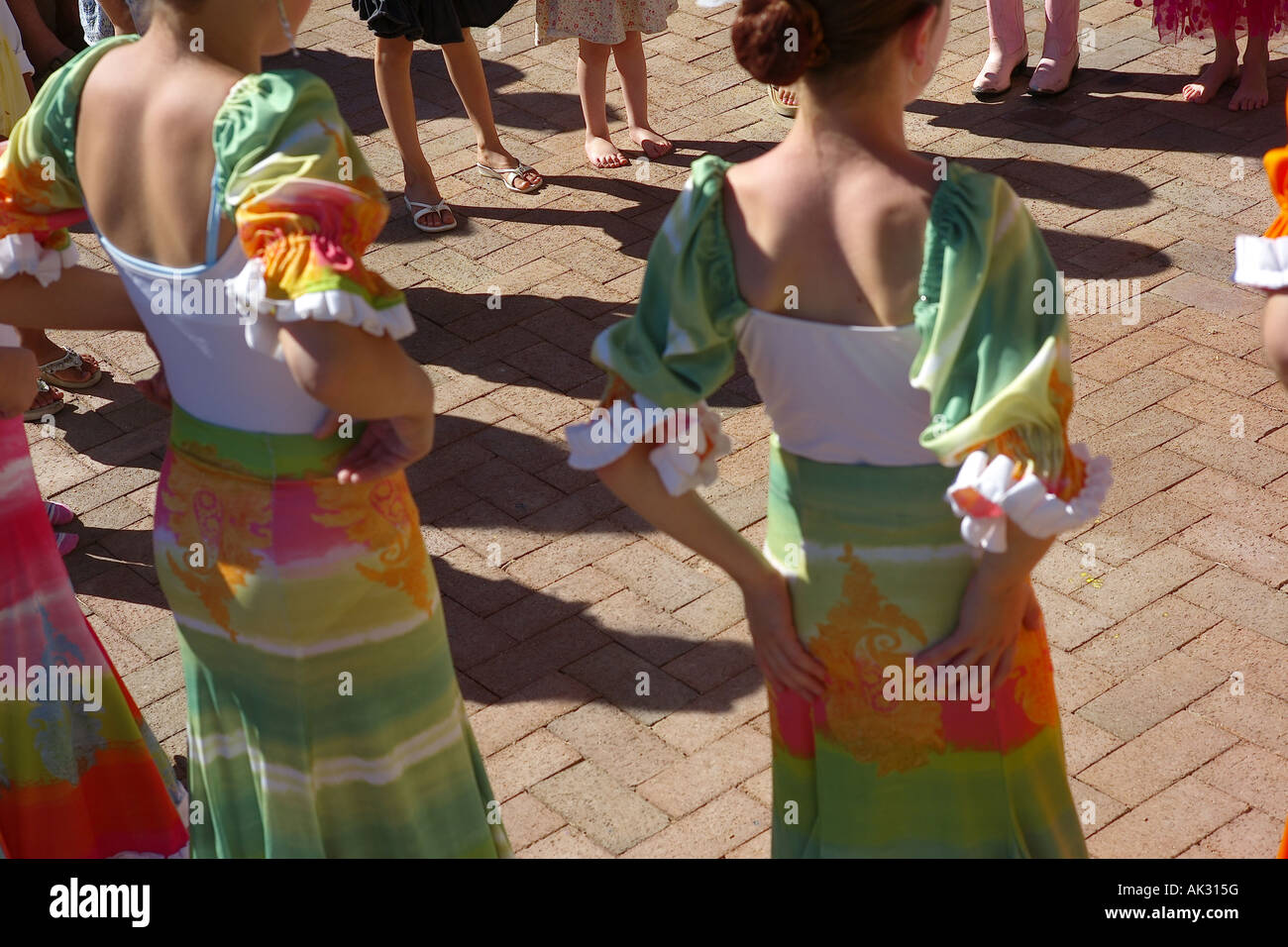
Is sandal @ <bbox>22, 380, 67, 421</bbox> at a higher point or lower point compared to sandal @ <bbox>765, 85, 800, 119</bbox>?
lower

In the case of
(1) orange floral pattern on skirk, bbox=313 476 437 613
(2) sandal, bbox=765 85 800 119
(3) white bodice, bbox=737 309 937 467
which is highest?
(3) white bodice, bbox=737 309 937 467

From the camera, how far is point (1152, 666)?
3725 mm

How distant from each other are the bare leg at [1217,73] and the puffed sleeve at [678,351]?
15.5 feet

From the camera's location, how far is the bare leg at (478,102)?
601 centimetres

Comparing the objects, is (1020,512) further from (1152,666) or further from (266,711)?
(1152,666)

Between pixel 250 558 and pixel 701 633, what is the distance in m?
1.68

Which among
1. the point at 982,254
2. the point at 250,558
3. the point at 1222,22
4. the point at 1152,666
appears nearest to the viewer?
the point at 982,254

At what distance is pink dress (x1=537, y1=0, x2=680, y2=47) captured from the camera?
19.7 ft

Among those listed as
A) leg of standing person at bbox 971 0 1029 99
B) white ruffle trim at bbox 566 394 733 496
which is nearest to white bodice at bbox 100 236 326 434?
white ruffle trim at bbox 566 394 733 496

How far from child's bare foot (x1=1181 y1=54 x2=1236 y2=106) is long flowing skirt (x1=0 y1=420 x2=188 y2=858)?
16.1ft

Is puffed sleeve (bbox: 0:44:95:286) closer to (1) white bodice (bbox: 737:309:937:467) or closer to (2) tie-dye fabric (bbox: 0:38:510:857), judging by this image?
(2) tie-dye fabric (bbox: 0:38:510:857)

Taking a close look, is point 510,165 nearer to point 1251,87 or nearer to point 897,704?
point 1251,87
